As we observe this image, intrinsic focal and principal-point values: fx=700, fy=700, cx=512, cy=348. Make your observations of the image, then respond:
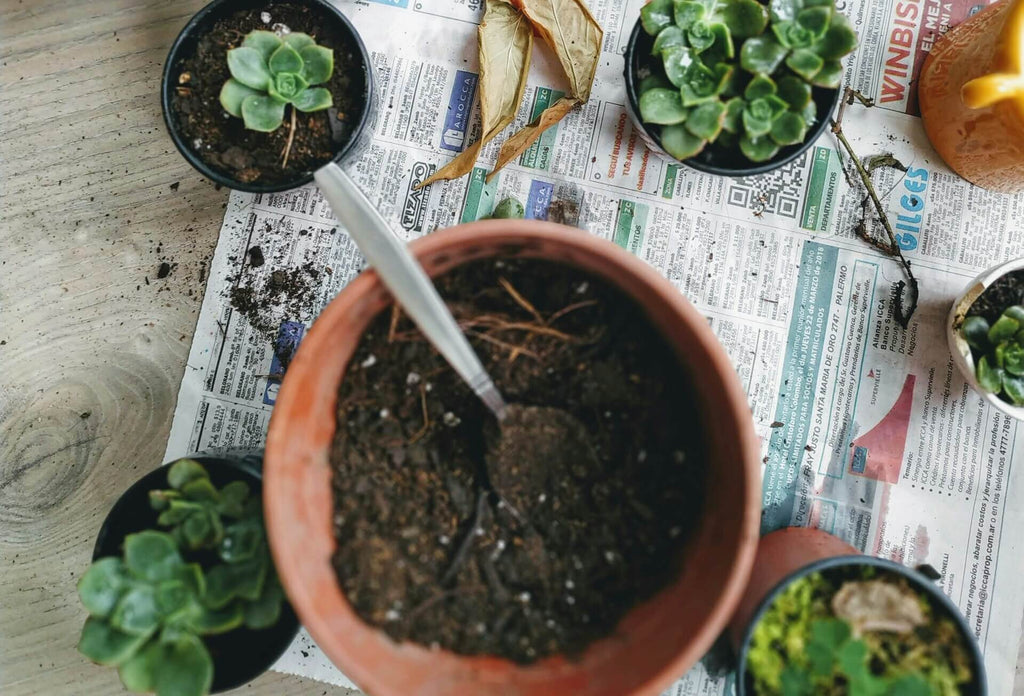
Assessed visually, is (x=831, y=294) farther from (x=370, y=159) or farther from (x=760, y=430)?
(x=370, y=159)

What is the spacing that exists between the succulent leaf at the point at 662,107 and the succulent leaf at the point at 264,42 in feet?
1.44

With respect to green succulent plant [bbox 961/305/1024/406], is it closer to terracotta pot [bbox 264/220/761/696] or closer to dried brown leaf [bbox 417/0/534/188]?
terracotta pot [bbox 264/220/761/696]

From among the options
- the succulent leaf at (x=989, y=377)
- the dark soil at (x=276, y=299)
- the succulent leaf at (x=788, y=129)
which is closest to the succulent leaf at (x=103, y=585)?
the dark soil at (x=276, y=299)

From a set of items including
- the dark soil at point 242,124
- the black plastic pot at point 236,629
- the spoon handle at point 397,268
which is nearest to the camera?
the spoon handle at point 397,268

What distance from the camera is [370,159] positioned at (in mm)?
969

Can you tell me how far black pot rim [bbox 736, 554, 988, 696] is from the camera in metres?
0.72

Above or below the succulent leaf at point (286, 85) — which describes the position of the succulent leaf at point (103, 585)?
below

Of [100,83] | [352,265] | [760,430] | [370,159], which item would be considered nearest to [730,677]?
[760,430]

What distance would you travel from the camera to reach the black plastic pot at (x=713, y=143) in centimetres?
84

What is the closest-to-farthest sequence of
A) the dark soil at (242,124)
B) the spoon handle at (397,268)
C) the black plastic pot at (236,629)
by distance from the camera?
the spoon handle at (397,268) < the black plastic pot at (236,629) < the dark soil at (242,124)

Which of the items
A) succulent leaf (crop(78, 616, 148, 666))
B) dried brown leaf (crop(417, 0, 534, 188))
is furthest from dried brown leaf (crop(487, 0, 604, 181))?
succulent leaf (crop(78, 616, 148, 666))

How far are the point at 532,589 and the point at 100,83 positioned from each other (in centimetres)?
90

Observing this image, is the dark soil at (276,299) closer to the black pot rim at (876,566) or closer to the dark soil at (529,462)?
the dark soil at (529,462)

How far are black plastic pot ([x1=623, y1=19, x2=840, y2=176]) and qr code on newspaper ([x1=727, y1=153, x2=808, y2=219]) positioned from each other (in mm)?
103
